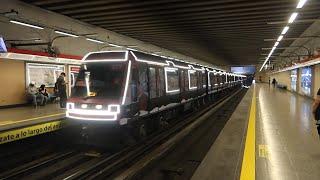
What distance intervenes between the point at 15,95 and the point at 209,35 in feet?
43.0

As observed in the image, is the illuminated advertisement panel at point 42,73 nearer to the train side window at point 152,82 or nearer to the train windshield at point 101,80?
the train windshield at point 101,80

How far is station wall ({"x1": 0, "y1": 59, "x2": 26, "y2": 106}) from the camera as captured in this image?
1530 cm

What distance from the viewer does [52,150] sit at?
9.09 m

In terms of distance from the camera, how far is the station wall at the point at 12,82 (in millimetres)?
15297

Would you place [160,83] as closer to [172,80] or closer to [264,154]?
[172,80]

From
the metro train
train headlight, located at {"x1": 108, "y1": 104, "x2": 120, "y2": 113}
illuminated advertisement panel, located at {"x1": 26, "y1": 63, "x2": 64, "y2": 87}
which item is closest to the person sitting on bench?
illuminated advertisement panel, located at {"x1": 26, "y1": 63, "x2": 64, "y2": 87}

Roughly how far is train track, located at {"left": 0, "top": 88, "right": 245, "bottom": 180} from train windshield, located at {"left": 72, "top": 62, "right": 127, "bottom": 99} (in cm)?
154

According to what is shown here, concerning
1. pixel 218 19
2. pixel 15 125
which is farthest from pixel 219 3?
pixel 15 125

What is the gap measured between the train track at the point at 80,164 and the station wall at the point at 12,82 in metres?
8.17

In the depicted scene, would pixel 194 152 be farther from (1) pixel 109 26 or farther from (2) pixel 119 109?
(1) pixel 109 26

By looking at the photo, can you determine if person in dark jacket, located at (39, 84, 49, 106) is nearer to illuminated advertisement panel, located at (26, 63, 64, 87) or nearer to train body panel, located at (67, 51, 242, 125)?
illuminated advertisement panel, located at (26, 63, 64, 87)

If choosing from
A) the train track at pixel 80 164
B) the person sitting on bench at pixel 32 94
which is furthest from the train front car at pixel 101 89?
the person sitting on bench at pixel 32 94

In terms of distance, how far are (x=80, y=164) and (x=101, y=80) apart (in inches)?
94.1

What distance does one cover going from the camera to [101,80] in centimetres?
888
